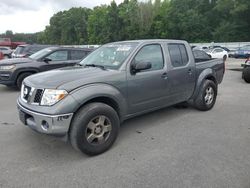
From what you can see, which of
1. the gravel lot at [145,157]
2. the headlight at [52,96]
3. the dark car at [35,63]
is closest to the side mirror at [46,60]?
the dark car at [35,63]

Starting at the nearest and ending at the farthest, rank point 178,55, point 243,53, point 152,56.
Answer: point 152,56
point 178,55
point 243,53

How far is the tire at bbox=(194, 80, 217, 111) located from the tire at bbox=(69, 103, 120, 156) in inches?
104

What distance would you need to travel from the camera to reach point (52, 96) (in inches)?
140

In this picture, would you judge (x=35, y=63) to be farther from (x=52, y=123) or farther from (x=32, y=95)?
(x=52, y=123)

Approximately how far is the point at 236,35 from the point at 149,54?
50.6m

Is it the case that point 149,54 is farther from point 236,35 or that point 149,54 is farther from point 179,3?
point 179,3

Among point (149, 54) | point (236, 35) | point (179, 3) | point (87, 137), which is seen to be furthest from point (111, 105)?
point (179, 3)

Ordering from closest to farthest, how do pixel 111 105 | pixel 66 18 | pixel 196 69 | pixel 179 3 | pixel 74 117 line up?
pixel 74 117 < pixel 111 105 < pixel 196 69 < pixel 179 3 < pixel 66 18

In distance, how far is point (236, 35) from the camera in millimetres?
49469

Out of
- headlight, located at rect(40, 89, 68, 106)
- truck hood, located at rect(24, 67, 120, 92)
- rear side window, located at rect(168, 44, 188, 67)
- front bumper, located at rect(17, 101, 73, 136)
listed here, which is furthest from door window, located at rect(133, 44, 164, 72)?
front bumper, located at rect(17, 101, 73, 136)

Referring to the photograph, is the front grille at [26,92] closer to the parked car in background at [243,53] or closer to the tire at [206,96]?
the tire at [206,96]

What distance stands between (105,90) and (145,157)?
46.2 inches

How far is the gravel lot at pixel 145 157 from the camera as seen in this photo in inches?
125

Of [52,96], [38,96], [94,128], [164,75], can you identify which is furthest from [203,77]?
[38,96]
